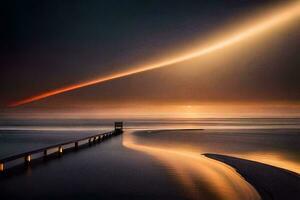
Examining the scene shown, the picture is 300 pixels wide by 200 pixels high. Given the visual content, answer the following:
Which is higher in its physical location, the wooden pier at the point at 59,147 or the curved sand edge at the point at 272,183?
the wooden pier at the point at 59,147

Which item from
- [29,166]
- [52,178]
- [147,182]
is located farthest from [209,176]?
[29,166]

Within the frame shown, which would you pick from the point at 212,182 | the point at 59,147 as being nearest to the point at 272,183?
the point at 212,182

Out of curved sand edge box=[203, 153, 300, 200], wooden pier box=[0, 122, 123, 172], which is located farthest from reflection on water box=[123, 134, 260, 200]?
wooden pier box=[0, 122, 123, 172]

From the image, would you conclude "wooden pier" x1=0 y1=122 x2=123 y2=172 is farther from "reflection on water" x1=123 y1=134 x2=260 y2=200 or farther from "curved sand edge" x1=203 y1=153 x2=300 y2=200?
"curved sand edge" x1=203 y1=153 x2=300 y2=200

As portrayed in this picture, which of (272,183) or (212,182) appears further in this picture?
(212,182)

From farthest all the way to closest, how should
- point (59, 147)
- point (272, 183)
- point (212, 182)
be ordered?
1. point (59, 147)
2. point (212, 182)
3. point (272, 183)

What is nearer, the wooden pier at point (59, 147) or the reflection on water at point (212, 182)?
the reflection on water at point (212, 182)

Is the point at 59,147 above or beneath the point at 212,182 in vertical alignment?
above

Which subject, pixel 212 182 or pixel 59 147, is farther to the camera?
pixel 59 147

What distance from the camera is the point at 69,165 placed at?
19.0 metres

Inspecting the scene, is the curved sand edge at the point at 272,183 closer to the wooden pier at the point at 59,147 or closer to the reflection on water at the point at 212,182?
the reflection on water at the point at 212,182

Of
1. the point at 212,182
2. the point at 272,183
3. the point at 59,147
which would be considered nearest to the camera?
the point at 272,183

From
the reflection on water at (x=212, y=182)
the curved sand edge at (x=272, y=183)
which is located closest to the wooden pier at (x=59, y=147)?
the reflection on water at (x=212, y=182)

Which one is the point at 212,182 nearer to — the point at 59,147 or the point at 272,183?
the point at 272,183
